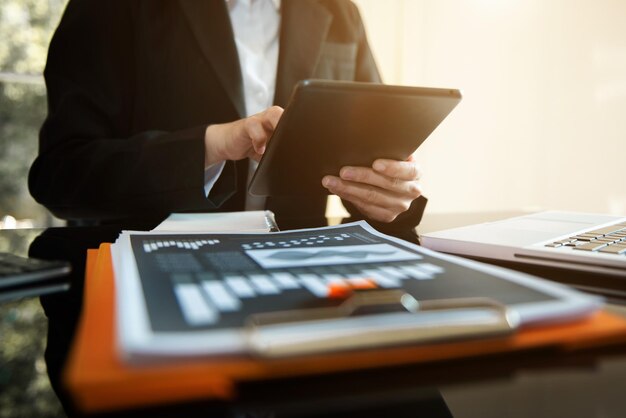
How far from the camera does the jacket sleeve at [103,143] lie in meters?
0.80

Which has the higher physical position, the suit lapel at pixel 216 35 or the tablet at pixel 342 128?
the suit lapel at pixel 216 35

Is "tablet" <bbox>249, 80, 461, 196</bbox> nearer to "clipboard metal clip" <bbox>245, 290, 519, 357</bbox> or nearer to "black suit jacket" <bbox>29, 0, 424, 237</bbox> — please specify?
"black suit jacket" <bbox>29, 0, 424, 237</bbox>

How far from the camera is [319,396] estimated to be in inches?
8.5

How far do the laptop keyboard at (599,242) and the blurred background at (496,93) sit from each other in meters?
1.71

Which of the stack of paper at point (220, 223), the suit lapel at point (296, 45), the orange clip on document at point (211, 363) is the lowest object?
the stack of paper at point (220, 223)

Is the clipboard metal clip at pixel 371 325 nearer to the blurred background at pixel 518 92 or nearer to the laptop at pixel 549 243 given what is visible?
the laptop at pixel 549 243

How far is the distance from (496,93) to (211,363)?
252cm

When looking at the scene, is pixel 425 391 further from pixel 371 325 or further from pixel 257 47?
pixel 257 47

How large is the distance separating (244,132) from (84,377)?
600 millimetres

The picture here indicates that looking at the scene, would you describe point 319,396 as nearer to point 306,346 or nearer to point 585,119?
point 306,346

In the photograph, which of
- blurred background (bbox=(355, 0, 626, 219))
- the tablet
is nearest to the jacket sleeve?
the tablet

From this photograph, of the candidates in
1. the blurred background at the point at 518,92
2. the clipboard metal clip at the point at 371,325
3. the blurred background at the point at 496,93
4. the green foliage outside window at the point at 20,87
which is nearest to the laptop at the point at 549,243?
the clipboard metal clip at the point at 371,325

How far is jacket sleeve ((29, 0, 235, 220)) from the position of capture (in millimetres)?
800

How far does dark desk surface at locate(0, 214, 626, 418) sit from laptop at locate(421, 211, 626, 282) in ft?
0.64
